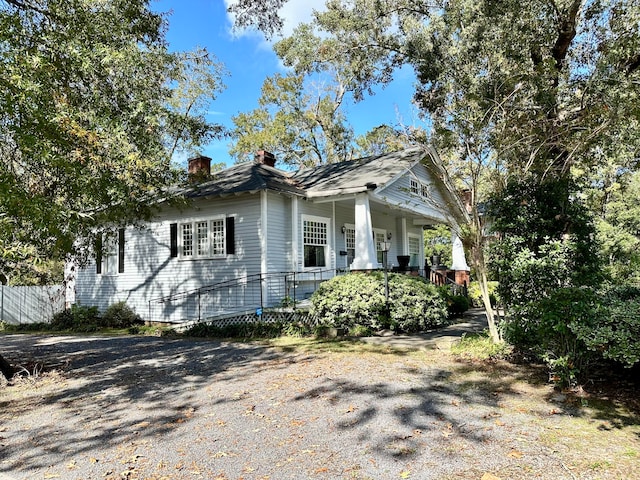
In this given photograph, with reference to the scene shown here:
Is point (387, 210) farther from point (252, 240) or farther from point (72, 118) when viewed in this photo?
point (72, 118)

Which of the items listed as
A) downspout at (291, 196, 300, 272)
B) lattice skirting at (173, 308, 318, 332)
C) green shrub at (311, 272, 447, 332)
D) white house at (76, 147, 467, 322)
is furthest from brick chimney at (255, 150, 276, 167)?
green shrub at (311, 272, 447, 332)

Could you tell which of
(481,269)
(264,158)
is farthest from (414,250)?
(481,269)

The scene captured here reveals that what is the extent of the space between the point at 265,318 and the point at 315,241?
335 cm

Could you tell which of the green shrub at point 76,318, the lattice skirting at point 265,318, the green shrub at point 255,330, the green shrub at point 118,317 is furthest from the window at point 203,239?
the green shrub at point 76,318

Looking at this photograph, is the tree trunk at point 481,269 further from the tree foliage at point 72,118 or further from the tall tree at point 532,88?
the tree foliage at point 72,118

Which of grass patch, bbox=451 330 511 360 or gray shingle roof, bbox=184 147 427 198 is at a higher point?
gray shingle roof, bbox=184 147 427 198

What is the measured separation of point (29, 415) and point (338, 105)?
29.1 meters

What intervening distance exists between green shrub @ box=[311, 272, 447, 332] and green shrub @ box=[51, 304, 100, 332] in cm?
922

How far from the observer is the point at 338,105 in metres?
31.3

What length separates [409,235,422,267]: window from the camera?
20016mm

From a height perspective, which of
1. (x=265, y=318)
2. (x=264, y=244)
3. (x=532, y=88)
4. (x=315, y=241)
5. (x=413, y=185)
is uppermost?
(x=532, y=88)

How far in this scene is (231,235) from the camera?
13.3 meters

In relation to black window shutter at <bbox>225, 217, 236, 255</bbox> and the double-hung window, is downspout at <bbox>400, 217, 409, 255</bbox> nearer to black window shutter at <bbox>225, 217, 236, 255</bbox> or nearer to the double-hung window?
black window shutter at <bbox>225, 217, 236, 255</bbox>

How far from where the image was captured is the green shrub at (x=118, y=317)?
48.9 feet
